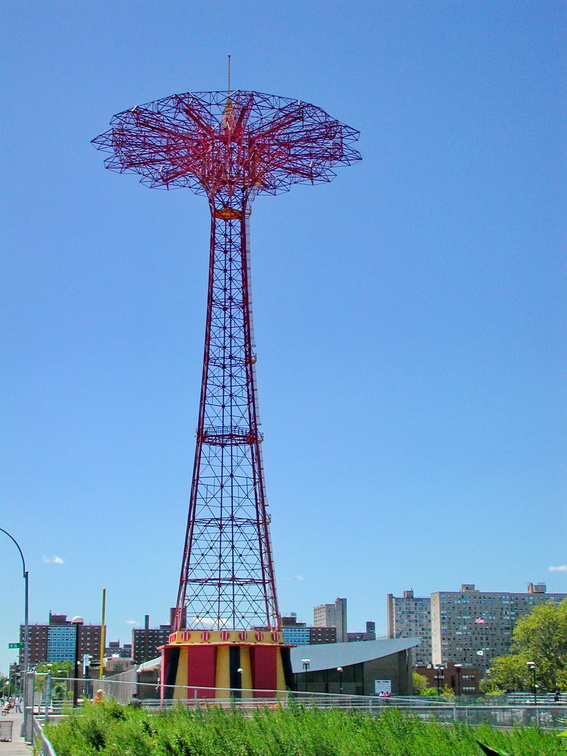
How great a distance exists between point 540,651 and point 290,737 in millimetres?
79528

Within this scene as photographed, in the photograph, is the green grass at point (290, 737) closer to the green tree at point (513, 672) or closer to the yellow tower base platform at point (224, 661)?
the yellow tower base platform at point (224, 661)

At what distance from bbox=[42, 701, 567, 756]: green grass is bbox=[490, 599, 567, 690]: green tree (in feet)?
242

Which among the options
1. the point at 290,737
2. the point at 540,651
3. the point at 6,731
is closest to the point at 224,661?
the point at 6,731

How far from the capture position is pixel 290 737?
1614cm

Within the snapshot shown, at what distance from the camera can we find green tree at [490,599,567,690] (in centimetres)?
8825

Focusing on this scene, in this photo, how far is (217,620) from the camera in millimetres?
43656

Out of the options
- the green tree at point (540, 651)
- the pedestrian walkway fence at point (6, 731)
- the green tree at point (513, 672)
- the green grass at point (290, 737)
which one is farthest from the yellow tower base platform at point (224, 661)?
the green tree at point (540, 651)

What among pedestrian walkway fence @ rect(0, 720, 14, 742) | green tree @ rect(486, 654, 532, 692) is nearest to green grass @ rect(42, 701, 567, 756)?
pedestrian walkway fence @ rect(0, 720, 14, 742)

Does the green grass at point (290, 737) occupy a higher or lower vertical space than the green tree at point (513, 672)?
higher

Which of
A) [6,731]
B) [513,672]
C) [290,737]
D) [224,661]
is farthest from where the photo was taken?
[513,672]

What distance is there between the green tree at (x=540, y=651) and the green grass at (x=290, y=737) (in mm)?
73882

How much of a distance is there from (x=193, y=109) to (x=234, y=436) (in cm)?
1489

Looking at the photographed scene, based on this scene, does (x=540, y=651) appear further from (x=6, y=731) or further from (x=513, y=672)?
(x=6, y=731)

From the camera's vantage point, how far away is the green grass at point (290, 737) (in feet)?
50.0
